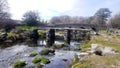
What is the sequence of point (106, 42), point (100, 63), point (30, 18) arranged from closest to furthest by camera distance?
point (100, 63)
point (106, 42)
point (30, 18)

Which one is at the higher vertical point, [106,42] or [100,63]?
[100,63]

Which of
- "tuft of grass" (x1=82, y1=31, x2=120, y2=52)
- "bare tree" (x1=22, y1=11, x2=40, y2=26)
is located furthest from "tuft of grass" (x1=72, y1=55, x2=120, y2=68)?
"bare tree" (x1=22, y1=11, x2=40, y2=26)

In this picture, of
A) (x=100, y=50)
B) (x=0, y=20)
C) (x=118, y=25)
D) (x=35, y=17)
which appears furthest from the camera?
(x=35, y=17)

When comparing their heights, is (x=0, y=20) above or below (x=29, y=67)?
above

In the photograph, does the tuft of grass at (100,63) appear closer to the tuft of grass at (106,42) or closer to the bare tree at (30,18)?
the tuft of grass at (106,42)

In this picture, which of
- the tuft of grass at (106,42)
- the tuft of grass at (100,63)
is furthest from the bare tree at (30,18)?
the tuft of grass at (100,63)

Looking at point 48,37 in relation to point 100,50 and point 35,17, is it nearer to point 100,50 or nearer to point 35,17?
point 35,17

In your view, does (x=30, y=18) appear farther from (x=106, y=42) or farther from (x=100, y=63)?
(x=100, y=63)

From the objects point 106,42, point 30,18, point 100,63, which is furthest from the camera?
point 30,18

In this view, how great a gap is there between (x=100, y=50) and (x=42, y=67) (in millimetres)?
6521

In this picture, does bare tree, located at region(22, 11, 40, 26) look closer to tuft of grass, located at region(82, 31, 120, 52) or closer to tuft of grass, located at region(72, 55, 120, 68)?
tuft of grass, located at region(82, 31, 120, 52)

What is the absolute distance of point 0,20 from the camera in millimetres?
58781

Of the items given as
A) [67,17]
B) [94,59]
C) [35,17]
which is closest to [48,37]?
[35,17]

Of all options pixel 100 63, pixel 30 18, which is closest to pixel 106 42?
pixel 100 63
